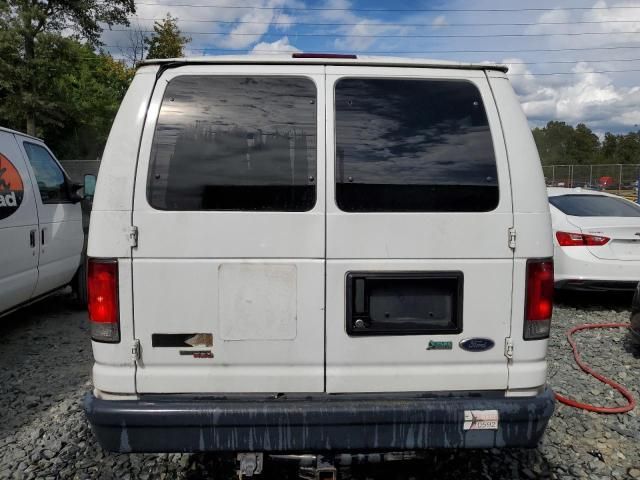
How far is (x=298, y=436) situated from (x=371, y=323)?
0.57 meters

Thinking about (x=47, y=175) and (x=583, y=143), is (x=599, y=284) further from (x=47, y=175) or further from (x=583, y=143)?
(x=583, y=143)

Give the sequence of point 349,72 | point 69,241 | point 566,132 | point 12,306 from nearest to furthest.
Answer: point 349,72 < point 12,306 < point 69,241 < point 566,132

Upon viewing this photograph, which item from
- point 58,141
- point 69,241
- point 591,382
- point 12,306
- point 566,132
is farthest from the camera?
point 566,132

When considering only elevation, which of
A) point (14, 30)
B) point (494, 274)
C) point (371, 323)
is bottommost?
point (371, 323)

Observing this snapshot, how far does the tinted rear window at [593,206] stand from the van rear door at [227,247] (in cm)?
542

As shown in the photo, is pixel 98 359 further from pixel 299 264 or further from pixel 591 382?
pixel 591 382

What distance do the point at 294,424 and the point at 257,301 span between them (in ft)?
1.77

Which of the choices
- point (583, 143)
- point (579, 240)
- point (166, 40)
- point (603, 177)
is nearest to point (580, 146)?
point (583, 143)

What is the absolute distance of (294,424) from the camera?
89.1 inches

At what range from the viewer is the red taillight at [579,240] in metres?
6.24

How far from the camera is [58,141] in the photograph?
28.0 meters

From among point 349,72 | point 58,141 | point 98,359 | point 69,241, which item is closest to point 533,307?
point 349,72

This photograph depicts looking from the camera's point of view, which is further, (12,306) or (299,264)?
(12,306)

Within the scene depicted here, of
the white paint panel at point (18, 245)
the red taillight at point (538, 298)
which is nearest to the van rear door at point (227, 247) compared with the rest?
the red taillight at point (538, 298)
